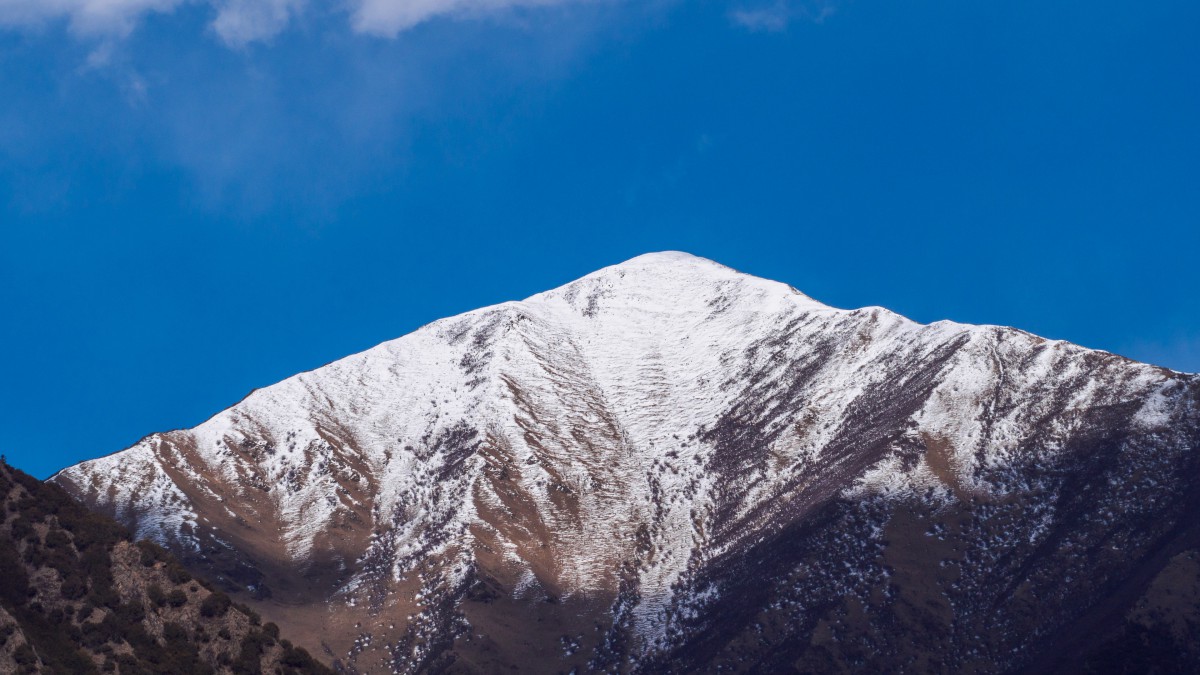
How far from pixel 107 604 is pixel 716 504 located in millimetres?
98163

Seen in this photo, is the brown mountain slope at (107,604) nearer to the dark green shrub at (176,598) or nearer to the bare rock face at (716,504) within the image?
the dark green shrub at (176,598)

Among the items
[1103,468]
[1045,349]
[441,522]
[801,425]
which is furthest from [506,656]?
[1045,349]

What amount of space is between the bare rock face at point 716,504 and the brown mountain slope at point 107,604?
2585 inches

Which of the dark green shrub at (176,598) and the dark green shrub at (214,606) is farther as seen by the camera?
the dark green shrub at (214,606)

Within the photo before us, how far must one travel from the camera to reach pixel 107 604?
53656 millimetres

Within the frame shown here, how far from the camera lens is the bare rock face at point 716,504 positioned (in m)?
112

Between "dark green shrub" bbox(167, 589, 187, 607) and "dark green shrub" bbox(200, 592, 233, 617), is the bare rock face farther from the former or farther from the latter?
"dark green shrub" bbox(167, 589, 187, 607)

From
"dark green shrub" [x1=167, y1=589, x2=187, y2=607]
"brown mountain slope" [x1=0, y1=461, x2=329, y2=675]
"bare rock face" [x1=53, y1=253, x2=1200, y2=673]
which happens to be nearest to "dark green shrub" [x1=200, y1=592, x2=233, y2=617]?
"brown mountain slope" [x1=0, y1=461, x2=329, y2=675]

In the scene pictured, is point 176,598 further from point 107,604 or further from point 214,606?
point 107,604

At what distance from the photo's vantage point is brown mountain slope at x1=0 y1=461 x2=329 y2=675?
51.8 metres

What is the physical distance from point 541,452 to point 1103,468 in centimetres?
6700

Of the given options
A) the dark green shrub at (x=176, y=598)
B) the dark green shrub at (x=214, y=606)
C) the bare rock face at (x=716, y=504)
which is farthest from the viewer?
the bare rock face at (x=716, y=504)

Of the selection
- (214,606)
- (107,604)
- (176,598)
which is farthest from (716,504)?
(107,604)

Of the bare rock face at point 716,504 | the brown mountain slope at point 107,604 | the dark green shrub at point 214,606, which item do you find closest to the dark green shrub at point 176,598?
the brown mountain slope at point 107,604
